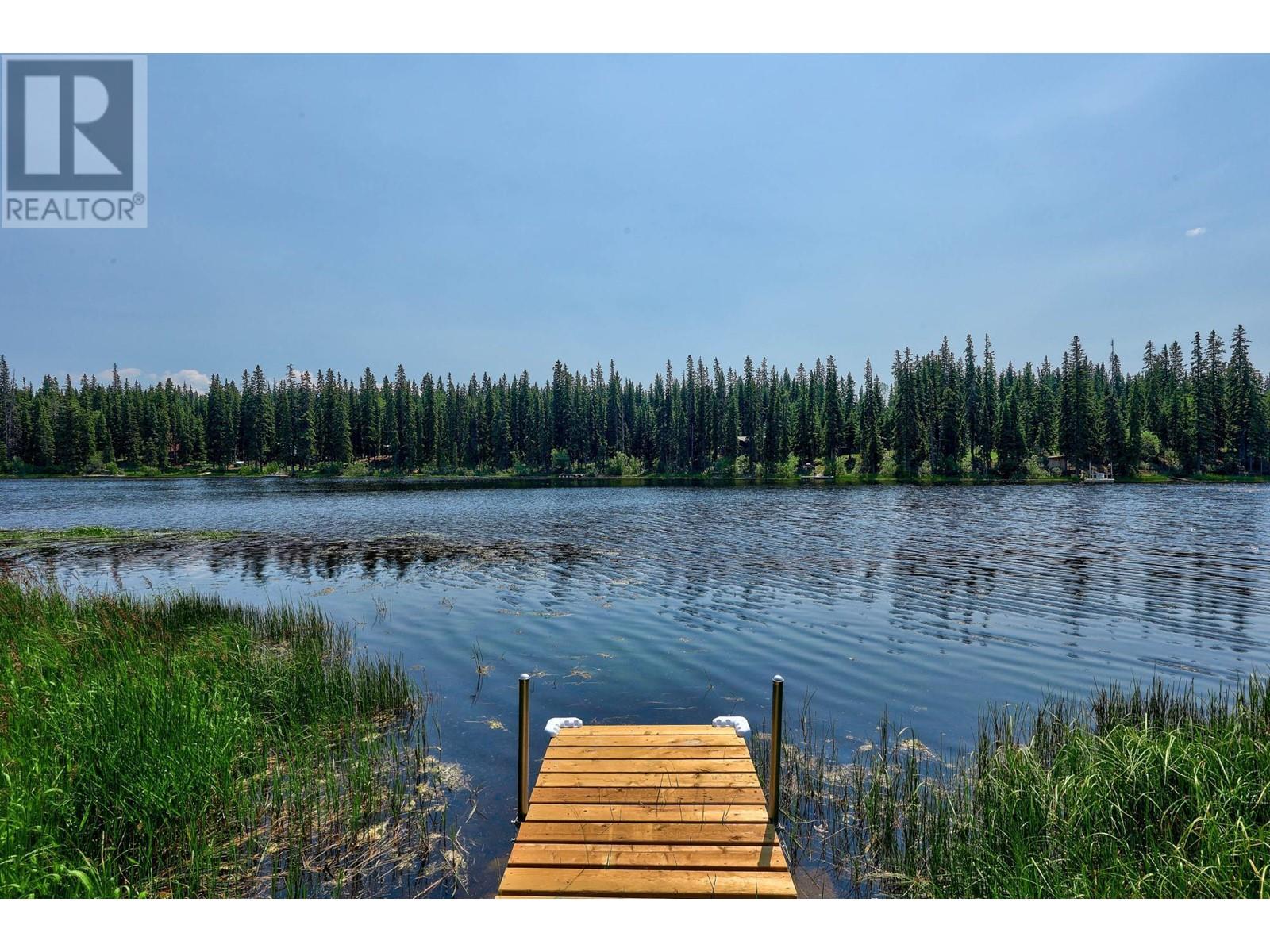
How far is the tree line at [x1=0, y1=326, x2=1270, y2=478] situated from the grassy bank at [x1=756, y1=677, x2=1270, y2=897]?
110602 millimetres

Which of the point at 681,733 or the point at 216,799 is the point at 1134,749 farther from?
the point at 216,799

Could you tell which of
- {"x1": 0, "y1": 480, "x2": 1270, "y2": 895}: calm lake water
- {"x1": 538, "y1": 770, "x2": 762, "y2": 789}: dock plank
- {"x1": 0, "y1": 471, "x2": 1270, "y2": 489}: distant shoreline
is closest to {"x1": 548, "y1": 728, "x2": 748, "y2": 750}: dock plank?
{"x1": 538, "y1": 770, "x2": 762, "y2": 789}: dock plank

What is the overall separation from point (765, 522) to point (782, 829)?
3780 cm

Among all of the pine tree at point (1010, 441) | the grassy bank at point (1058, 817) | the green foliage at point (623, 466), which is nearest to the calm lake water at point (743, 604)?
the grassy bank at point (1058, 817)

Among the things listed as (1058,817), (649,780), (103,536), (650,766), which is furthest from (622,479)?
(1058,817)

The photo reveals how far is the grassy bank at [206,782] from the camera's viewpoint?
19.3ft

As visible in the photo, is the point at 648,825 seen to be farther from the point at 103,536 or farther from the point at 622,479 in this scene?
the point at 622,479

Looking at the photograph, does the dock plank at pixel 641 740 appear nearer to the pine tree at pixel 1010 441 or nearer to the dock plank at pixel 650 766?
the dock plank at pixel 650 766

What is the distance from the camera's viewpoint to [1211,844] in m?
5.30

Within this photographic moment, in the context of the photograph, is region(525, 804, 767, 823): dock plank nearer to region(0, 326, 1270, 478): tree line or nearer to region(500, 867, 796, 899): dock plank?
region(500, 867, 796, 899): dock plank

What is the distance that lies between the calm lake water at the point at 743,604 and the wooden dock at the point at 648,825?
3.42 ft

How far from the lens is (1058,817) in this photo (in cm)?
629

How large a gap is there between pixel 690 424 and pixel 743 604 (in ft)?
412
